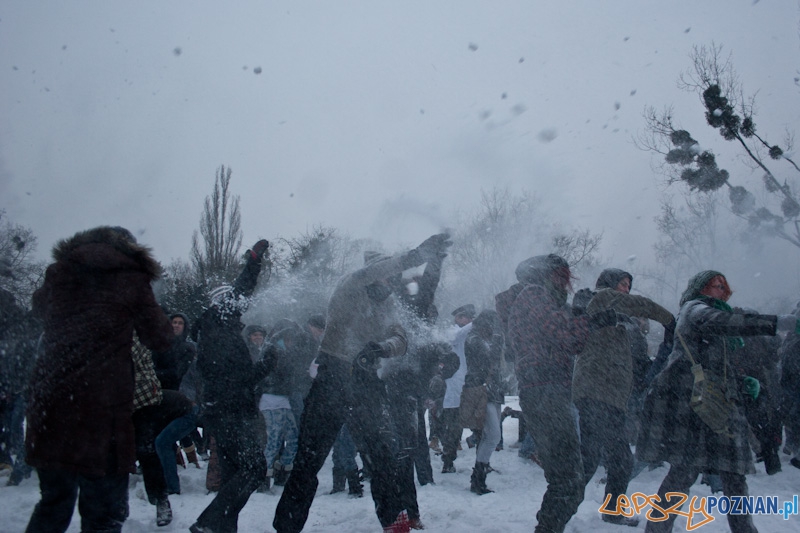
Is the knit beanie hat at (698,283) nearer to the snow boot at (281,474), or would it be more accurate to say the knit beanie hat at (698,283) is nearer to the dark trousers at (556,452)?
the dark trousers at (556,452)

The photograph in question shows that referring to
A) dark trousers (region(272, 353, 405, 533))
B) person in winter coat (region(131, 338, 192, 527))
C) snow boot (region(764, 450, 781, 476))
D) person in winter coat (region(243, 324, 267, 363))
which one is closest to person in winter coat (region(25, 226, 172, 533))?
dark trousers (region(272, 353, 405, 533))

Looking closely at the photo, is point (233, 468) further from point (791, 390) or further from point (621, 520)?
point (791, 390)

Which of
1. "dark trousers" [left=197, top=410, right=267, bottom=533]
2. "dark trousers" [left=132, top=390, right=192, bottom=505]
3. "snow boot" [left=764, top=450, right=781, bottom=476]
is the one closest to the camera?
"dark trousers" [left=197, top=410, right=267, bottom=533]

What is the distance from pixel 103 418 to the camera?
96.0 inches

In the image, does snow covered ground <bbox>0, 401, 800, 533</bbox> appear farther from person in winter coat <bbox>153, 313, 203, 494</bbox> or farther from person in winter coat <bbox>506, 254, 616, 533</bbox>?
person in winter coat <bbox>506, 254, 616, 533</bbox>

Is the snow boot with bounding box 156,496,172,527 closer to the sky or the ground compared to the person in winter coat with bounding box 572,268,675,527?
closer to the ground

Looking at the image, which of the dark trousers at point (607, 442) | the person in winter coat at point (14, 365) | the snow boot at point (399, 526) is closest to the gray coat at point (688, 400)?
the dark trousers at point (607, 442)

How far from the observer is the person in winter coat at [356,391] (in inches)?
127

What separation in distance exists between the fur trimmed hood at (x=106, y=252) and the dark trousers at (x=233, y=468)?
1.41m

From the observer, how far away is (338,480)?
592 centimetres

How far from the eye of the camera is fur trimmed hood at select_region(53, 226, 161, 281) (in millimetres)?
2559

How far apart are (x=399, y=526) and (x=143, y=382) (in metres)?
Result: 1.93

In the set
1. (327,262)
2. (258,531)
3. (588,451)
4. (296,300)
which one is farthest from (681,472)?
(327,262)

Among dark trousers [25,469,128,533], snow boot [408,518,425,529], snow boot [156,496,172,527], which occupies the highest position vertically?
dark trousers [25,469,128,533]
